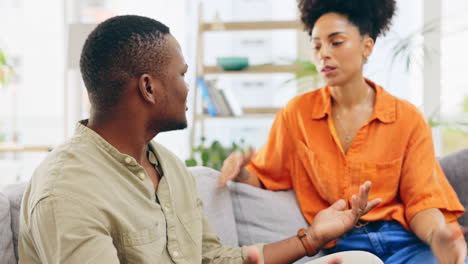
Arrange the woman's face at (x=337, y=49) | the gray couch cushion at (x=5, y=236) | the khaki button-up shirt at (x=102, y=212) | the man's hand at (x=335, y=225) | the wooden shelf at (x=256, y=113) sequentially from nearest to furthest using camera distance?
the khaki button-up shirt at (x=102, y=212)
the gray couch cushion at (x=5, y=236)
the man's hand at (x=335, y=225)
the woman's face at (x=337, y=49)
the wooden shelf at (x=256, y=113)

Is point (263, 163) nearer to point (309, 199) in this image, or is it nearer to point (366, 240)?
point (309, 199)

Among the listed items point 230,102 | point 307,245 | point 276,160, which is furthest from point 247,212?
point 230,102

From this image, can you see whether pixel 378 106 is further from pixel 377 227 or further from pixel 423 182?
pixel 377 227

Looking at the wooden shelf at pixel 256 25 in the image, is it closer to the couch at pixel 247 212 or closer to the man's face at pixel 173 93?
the couch at pixel 247 212

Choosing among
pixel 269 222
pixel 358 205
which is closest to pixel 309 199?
pixel 269 222

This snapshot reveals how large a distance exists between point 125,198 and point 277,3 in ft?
12.4

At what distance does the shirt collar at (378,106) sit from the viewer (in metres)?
1.90

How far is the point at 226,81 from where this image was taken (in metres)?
4.64

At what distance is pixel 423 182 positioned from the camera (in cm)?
179

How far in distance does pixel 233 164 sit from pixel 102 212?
0.79 m

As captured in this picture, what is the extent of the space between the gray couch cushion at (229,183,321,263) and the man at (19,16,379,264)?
604mm

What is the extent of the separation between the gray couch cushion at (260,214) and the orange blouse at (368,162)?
2.0 inches

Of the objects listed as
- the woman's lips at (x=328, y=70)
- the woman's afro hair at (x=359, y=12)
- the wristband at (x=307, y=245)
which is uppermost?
the woman's afro hair at (x=359, y=12)

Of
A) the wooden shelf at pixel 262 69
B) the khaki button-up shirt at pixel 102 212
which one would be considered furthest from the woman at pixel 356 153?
the wooden shelf at pixel 262 69
